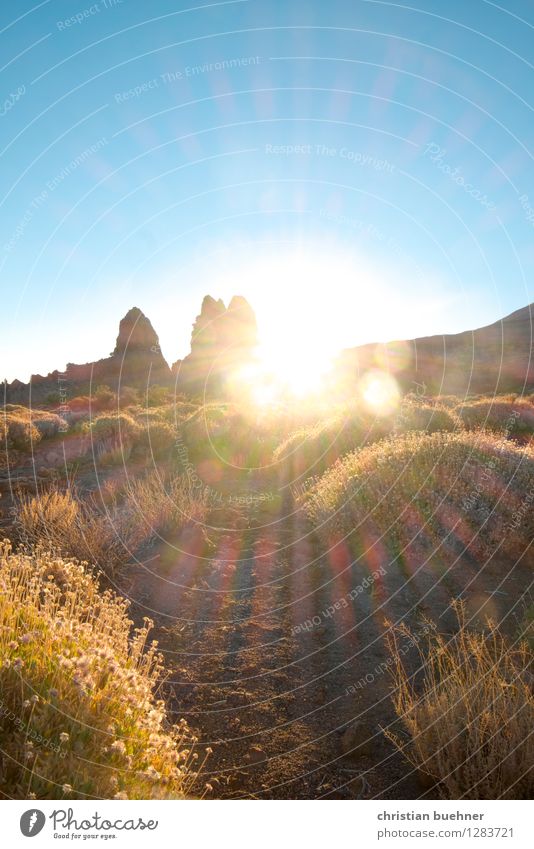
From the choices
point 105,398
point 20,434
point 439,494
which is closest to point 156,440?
point 20,434

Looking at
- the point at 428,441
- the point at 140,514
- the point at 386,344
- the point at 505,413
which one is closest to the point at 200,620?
the point at 140,514

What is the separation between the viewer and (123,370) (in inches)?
2429

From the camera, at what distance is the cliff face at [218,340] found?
197 feet

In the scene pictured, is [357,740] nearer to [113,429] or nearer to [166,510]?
[166,510]

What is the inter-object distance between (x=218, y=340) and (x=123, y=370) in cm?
1297

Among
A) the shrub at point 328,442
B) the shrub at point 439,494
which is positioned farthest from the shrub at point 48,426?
the shrub at point 439,494

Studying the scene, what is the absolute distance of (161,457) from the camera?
20.4 meters

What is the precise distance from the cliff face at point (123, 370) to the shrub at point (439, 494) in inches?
1771

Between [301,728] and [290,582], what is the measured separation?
352 cm

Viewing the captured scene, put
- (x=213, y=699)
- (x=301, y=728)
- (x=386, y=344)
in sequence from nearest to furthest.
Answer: (x=301, y=728) → (x=213, y=699) → (x=386, y=344)

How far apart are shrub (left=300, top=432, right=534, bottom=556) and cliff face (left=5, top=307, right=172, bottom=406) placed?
45.0 metres

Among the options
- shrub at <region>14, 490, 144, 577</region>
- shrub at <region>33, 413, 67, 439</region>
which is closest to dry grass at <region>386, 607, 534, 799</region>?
shrub at <region>14, 490, 144, 577</region>

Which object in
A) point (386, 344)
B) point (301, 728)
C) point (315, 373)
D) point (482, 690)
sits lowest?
point (301, 728)
